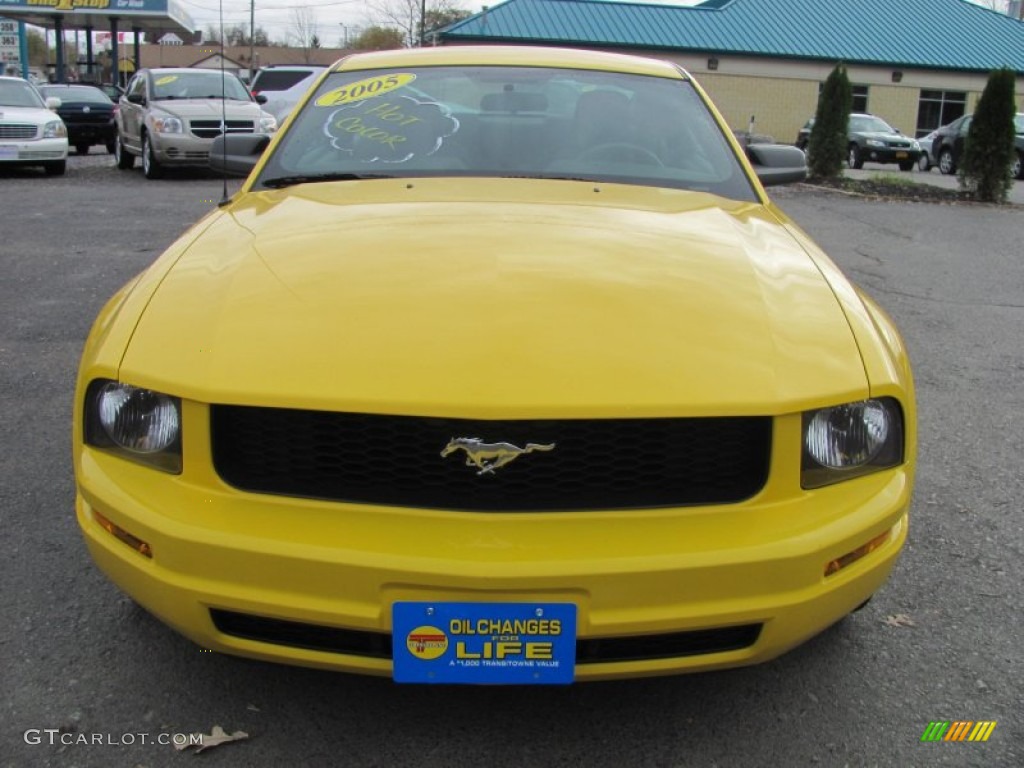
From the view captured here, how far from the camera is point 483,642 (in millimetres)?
1861

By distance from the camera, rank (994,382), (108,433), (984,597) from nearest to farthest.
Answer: (108,433) < (984,597) < (994,382)

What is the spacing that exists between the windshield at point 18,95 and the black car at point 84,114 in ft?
18.0

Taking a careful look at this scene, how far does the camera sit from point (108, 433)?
212cm

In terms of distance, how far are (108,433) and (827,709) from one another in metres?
1.76

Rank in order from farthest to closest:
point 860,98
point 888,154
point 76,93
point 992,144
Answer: point 860,98 < point 888,154 < point 76,93 < point 992,144

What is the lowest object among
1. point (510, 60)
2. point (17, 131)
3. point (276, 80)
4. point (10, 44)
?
point (17, 131)

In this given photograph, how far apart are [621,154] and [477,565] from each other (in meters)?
1.97

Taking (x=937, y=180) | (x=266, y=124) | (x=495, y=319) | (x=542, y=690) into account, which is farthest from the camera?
(x=937, y=180)

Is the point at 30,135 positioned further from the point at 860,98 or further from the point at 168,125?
the point at 860,98

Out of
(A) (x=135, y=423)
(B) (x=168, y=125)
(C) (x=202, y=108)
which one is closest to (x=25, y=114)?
(B) (x=168, y=125)

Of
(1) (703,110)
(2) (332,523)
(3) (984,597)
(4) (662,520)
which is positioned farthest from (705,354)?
→ (1) (703,110)

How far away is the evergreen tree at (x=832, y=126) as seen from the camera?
54.3 feet

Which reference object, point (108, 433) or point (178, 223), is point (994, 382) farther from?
point (178, 223)

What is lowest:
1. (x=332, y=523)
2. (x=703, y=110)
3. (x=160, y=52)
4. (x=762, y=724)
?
(x=762, y=724)
